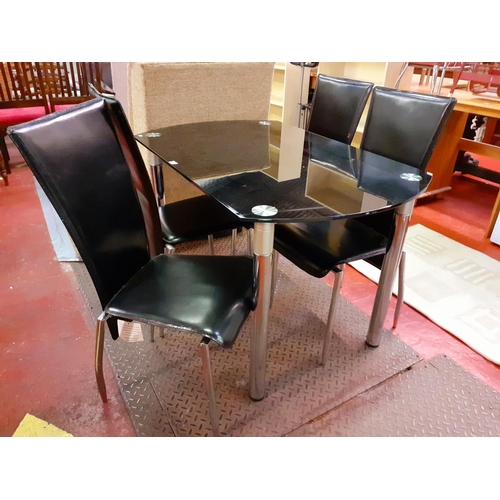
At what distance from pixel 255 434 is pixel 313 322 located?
26.0 inches

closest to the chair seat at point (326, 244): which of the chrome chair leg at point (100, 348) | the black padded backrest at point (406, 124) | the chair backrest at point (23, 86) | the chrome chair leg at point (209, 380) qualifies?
the black padded backrest at point (406, 124)

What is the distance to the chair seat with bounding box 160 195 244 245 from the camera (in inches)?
65.4

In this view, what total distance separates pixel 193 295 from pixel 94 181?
0.45m

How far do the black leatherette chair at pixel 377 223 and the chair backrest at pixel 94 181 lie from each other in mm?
600

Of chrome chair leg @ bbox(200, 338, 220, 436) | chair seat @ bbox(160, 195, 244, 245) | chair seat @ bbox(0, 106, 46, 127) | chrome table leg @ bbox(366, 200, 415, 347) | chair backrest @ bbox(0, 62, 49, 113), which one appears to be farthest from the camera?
chair backrest @ bbox(0, 62, 49, 113)

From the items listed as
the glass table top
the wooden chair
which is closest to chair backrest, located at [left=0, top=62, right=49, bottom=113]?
the wooden chair

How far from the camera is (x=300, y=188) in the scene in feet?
4.23

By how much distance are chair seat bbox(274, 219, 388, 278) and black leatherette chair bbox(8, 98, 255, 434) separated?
8.4 inches

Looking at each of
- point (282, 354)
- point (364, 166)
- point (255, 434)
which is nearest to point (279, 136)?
point (364, 166)

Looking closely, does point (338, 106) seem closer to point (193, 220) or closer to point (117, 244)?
point (193, 220)

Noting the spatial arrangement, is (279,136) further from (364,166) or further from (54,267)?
(54,267)

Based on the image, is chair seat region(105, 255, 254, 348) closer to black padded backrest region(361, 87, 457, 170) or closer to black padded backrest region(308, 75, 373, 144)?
black padded backrest region(361, 87, 457, 170)

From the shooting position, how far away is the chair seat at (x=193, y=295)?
1.12 metres

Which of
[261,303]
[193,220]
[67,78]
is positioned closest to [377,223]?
[261,303]
